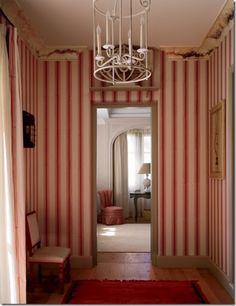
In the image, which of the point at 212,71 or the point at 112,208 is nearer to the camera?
the point at 212,71

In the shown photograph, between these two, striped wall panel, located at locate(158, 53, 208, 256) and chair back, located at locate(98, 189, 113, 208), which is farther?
chair back, located at locate(98, 189, 113, 208)

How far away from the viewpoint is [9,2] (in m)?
3.59

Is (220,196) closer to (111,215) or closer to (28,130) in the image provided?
(28,130)

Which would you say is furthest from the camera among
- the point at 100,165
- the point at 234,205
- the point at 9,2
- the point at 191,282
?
the point at 100,165

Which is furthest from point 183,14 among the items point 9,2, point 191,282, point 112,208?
point 112,208

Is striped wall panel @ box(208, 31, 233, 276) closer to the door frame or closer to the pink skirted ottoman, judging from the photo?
the door frame

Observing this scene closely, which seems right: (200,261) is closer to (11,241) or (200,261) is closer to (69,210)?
(69,210)

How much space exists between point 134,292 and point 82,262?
49.3 inches

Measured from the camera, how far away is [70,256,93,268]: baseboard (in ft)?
16.5

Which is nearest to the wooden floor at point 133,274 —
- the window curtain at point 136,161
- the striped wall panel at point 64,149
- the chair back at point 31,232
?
the chair back at point 31,232

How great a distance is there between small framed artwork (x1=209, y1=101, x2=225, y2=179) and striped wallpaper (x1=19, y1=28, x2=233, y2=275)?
0.89 ft

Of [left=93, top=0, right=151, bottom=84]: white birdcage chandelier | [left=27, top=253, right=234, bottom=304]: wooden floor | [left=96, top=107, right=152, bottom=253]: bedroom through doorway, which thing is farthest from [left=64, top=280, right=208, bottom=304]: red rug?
[left=96, top=107, right=152, bottom=253]: bedroom through doorway

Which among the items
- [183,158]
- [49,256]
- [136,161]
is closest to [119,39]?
[49,256]

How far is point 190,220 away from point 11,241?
2.80 m
